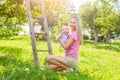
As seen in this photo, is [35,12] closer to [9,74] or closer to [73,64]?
[73,64]

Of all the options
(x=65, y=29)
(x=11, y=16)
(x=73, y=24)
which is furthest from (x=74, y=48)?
(x=11, y=16)

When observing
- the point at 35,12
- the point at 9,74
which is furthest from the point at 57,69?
the point at 35,12

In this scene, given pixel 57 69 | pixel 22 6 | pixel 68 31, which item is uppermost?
pixel 22 6

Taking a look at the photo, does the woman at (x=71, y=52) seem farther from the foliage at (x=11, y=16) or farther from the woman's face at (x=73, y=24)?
the foliage at (x=11, y=16)

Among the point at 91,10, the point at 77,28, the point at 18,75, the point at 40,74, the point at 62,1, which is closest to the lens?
the point at 18,75

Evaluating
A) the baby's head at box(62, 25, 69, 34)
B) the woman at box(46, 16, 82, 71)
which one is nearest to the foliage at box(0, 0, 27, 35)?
the baby's head at box(62, 25, 69, 34)

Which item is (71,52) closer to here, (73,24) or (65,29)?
(73,24)

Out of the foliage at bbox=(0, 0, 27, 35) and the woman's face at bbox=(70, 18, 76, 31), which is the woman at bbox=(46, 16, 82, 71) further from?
the foliage at bbox=(0, 0, 27, 35)

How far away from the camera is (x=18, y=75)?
7.27 meters

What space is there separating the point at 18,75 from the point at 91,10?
5823 centimetres

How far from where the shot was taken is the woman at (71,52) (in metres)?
8.80

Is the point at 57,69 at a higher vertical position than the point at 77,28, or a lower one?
lower

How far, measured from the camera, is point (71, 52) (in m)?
9.00

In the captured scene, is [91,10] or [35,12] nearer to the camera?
[35,12]
